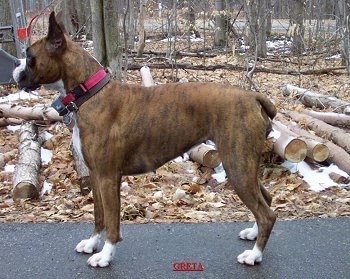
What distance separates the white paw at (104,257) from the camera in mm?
4188

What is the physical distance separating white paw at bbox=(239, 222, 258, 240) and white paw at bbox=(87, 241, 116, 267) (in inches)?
46.9

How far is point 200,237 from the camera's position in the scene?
4785 millimetres

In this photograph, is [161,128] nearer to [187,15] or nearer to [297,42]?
[297,42]

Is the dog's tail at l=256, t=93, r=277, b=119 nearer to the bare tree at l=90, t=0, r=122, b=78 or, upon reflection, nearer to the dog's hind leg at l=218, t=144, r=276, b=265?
the dog's hind leg at l=218, t=144, r=276, b=265

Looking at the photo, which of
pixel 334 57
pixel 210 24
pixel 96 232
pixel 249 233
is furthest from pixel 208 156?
pixel 210 24

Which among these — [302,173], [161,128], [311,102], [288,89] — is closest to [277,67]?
[288,89]

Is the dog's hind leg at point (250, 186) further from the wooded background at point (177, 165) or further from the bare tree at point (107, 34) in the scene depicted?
the bare tree at point (107, 34)

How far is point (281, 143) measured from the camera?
21.4 ft

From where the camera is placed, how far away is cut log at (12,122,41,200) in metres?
5.84

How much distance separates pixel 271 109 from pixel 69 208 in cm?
261

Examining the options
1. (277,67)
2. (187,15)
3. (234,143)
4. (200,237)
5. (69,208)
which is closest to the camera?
(234,143)

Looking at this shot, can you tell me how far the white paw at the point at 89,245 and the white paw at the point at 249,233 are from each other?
1.25m

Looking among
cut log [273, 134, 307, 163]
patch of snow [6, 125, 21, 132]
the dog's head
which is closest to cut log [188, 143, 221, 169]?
cut log [273, 134, 307, 163]

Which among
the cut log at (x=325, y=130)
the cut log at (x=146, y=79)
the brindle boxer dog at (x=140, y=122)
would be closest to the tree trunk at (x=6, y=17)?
the cut log at (x=146, y=79)
